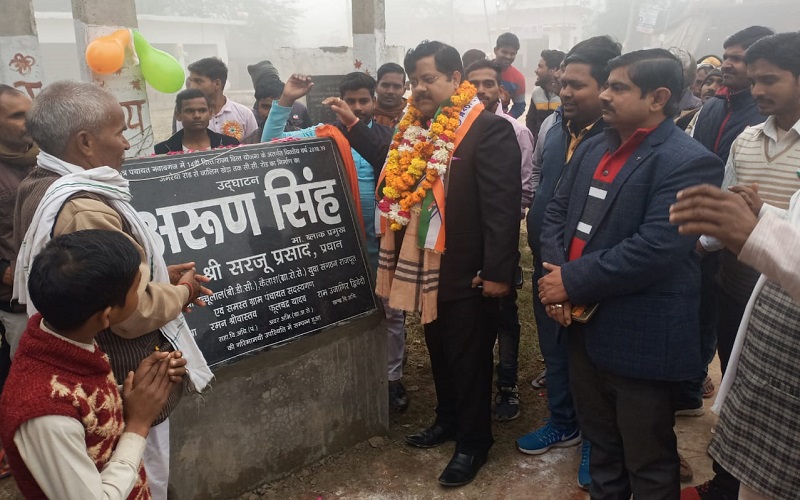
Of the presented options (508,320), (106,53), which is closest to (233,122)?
(106,53)

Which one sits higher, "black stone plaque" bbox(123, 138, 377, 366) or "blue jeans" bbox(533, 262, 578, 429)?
"black stone plaque" bbox(123, 138, 377, 366)

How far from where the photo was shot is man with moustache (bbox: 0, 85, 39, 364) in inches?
122

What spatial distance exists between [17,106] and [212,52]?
1187 inches

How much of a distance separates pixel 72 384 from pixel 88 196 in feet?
2.37

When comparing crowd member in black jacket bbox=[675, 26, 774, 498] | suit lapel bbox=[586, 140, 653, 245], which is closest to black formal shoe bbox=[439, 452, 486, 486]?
crowd member in black jacket bbox=[675, 26, 774, 498]

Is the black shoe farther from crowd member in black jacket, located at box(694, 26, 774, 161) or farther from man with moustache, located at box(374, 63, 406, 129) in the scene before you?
crowd member in black jacket, located at box(694, 26, 774, 161)

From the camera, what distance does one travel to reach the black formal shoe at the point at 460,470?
10.6 ft

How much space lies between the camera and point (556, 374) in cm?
354

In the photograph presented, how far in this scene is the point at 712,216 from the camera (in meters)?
1.59

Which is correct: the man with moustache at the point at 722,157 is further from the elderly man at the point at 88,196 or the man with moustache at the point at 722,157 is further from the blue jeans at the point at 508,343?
the elderly man at the point at 88,196

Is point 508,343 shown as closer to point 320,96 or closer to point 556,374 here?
point 556,374

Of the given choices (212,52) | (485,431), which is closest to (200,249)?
(485,431)

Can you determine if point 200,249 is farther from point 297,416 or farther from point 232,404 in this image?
point 297,416

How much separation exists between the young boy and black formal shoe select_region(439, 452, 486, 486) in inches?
78.3
